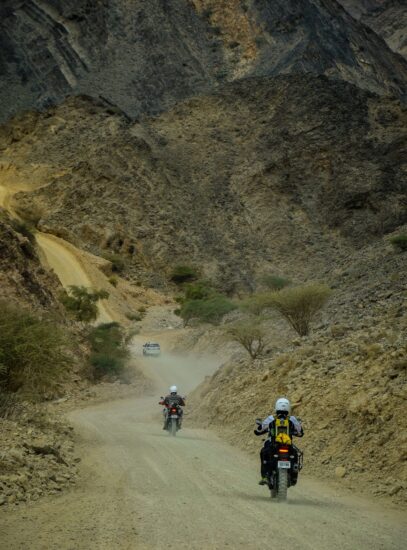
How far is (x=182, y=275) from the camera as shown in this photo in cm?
7331

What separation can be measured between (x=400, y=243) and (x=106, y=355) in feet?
50.0

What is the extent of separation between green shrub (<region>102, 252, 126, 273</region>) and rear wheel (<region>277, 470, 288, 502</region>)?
6162 centimetres

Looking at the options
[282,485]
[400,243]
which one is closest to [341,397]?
[282,485]

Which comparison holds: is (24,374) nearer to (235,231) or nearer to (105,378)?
(105,378)

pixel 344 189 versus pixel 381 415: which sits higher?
pixel 344 189

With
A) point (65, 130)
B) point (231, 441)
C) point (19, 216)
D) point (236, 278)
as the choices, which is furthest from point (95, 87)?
point (231, 441)

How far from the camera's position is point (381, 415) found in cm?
1230

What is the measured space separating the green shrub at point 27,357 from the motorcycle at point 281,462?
6.40m

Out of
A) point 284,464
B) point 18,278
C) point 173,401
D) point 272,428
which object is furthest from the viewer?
point 18,278

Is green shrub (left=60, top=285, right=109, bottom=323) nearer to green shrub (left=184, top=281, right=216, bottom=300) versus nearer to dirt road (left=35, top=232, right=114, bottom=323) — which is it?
dirt road (left=35, top=232, right=114, bottom=323)

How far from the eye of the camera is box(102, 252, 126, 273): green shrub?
71.4 m

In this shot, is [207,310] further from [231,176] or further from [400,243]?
[231,176]

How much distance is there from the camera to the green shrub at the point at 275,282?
215 feet

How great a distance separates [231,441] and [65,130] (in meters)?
83.2
